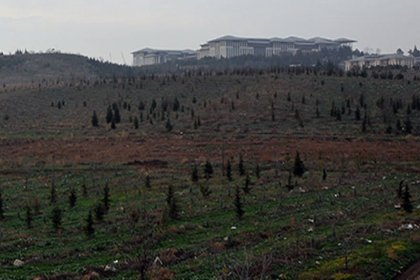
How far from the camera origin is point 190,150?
46.0 metres

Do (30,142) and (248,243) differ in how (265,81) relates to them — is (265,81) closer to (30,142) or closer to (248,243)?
(30,142)

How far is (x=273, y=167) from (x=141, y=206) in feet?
43.7

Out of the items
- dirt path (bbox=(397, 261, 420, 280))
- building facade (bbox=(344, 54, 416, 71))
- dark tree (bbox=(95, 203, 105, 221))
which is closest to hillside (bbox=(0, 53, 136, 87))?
building facade (bbox=(344, 54, 416, 71))

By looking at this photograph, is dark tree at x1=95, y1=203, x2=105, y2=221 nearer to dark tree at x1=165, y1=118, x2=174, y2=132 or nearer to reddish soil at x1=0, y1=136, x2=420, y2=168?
reddish soil at x1=0, y1=136, x2=420, y2=168

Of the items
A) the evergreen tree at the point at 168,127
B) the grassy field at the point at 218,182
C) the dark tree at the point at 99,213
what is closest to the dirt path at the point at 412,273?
the grassy field at the point at 218,182

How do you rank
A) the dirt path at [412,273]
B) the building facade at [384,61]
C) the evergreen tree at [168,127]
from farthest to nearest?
the building facade at [384,61], the evergreen tree at [168,127], the dirt path at [412,273]

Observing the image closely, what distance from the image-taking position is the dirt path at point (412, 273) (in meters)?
16.7

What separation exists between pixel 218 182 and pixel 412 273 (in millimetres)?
16215

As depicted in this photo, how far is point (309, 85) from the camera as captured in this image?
3068 inches

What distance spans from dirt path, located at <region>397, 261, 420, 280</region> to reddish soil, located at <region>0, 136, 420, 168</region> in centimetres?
2098

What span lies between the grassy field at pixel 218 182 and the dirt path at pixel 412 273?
265mm

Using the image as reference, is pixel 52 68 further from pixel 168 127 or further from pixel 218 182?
pixel 218 182

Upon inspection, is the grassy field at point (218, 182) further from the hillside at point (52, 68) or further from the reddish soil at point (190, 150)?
the hillside at point (52, 68)

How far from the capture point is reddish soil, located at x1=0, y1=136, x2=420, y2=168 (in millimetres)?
41656
